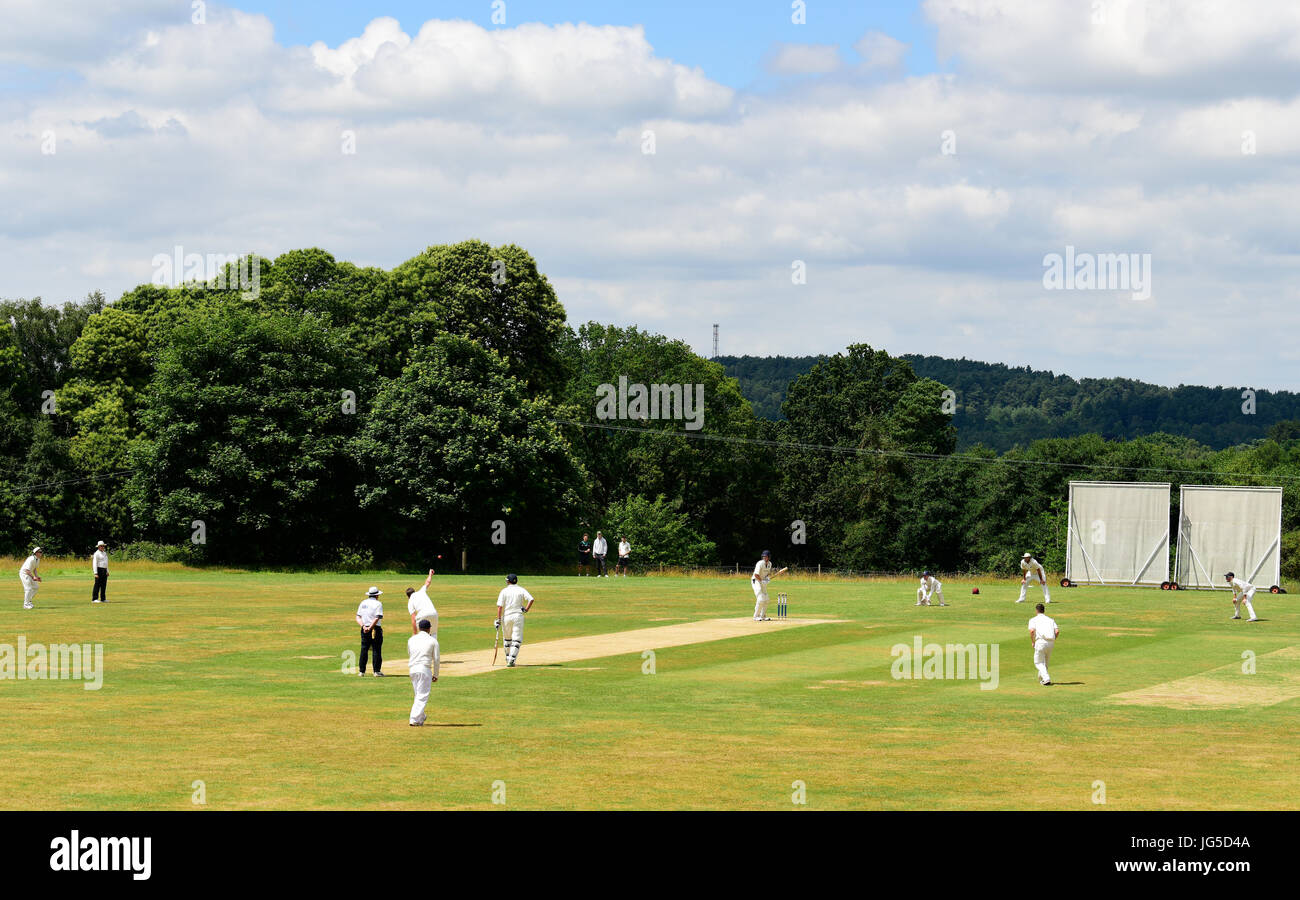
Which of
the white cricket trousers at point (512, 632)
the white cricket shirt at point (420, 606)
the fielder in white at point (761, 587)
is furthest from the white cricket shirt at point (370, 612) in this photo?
the fielder in white at point (761, 587)

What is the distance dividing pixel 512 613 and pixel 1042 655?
1189cm

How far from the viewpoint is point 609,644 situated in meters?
36.8

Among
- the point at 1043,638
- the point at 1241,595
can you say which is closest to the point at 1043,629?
the point at 1043,638

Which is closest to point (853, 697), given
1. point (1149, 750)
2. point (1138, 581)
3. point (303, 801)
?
point (1149, 750)

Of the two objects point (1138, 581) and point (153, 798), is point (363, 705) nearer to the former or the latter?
point (153, 798)

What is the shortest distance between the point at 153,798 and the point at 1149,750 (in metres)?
14.8

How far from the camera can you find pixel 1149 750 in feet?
69.7

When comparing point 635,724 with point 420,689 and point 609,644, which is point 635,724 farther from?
point 609,644

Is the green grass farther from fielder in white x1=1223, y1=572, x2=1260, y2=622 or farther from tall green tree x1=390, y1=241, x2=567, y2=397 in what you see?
tall green tree x1=390, y1=241, x2=567, y2=397

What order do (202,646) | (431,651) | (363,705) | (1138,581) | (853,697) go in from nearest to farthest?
(431,651) < (363,705) < (853,697) < (202,646) < (1138,581)

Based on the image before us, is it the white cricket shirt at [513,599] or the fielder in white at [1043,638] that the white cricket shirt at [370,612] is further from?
the fielder in white at [1043,638]

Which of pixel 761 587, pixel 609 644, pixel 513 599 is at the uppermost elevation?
pixel 513 599

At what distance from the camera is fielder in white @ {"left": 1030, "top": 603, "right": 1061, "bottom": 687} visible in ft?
95.9

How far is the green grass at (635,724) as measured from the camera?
17203mm
